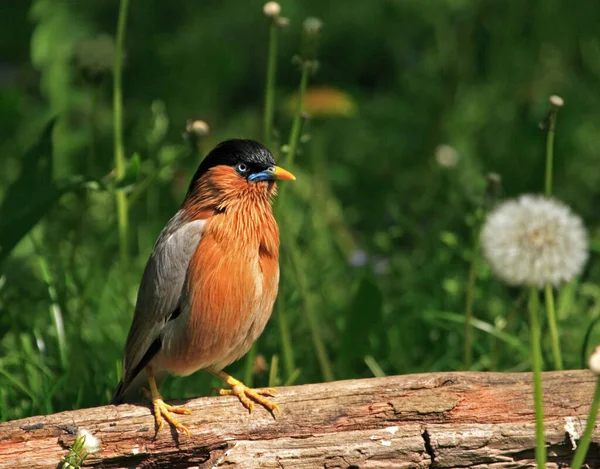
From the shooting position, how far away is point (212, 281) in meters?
4.19

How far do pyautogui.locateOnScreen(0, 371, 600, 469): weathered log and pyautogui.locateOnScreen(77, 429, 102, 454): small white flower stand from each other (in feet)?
0.20

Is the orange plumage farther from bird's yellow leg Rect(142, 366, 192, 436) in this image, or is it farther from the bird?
bird's yellow leg Rect(142, 366, 192, 436)

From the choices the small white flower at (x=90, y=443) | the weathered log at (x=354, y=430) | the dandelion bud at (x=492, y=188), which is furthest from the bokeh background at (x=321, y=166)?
the small white flower at (x=90, y=443)

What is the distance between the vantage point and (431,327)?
217 inches

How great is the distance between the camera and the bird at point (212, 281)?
4.18 m

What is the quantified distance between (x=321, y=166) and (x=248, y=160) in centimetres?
278

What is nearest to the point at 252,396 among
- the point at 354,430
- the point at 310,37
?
the point at 354,430

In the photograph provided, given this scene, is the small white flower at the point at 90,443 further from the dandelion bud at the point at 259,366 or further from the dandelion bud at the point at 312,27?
the dandelion bud at the point at 312,27

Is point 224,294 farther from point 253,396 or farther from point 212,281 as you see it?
point 253,396

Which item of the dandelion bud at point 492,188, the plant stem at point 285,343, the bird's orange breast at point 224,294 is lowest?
the plant stem at point 285,343

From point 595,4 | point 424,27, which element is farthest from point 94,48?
point 595,4

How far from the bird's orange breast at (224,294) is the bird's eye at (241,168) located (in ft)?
0.70

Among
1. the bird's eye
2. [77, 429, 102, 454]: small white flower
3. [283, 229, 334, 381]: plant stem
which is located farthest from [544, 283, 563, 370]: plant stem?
[77, 429, 102, 454]: small white flower

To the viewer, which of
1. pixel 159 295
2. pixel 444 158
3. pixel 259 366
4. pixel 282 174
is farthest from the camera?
pixel 444 158
